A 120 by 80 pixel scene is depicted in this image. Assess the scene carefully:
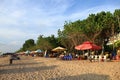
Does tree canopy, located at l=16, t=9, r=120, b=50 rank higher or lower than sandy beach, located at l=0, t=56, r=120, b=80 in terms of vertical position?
higher

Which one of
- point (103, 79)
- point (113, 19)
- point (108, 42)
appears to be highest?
point (113, 19)

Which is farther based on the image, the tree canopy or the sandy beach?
the tree canopy

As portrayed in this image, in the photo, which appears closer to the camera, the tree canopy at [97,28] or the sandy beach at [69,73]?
the sandy beach at [69,73]

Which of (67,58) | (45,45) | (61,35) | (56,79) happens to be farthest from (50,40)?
(56,79)

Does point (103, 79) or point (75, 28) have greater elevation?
point (75, 28)

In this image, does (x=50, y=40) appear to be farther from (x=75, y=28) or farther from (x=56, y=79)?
(x=56, y=79)

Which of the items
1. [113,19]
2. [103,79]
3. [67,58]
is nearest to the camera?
[103,79]

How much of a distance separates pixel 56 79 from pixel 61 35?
140ft

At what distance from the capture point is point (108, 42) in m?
51.5

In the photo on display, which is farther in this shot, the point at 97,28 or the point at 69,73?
the point at 97,28

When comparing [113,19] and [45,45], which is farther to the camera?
[45,45]

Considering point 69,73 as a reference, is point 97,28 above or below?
above

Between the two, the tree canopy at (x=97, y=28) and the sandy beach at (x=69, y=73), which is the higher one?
the tree canopy at (x=97, y=28)

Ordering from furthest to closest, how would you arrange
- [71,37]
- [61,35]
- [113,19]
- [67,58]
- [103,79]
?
1. [61,35]
2. [71,37]
3. [113,19]
4. [67,58]
5. [103,79]
